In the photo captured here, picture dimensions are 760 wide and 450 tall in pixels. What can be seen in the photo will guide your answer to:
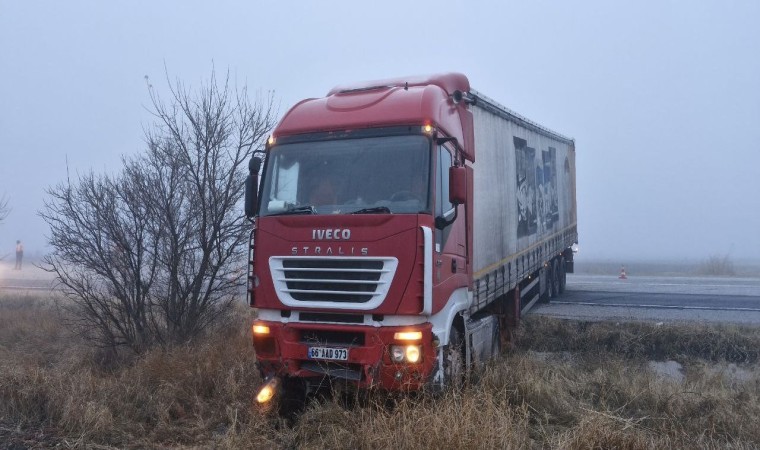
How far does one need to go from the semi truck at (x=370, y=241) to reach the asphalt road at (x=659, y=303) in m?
6.34

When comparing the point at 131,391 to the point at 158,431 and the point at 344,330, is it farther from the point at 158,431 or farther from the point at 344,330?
the point at 344,330

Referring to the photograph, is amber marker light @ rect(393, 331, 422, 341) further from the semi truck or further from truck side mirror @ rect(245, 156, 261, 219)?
truck side mirror @ rect(245, 156, 261, 219)

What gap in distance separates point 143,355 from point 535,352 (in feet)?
21.4

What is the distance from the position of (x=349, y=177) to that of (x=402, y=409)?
8.36 ft

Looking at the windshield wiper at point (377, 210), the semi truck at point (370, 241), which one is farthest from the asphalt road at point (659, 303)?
the windshield wiper at point (377, 210)

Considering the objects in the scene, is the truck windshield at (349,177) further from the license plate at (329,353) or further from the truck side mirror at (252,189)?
the license plate at (329,353)

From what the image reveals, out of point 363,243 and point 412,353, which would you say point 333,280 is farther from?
point 412,353

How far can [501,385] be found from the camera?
756cm

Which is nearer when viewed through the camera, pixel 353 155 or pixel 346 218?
Result: pixel 346 218

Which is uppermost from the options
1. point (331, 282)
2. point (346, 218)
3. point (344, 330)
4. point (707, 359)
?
point (346, 218)

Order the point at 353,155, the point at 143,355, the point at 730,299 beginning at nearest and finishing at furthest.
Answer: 1. the point at 353,155
2. the point at 143,355
3. the point at 730,299

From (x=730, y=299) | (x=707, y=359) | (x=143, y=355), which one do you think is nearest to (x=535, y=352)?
(x=707, y=359)

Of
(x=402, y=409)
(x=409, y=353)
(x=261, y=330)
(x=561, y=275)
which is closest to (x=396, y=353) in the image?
(x=409, y=353)

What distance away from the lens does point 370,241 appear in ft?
22.0
